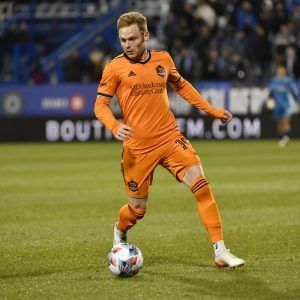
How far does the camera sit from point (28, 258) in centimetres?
836

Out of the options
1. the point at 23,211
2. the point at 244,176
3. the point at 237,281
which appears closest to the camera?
the point at 237,281

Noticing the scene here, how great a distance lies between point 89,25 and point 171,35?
14.7 ft

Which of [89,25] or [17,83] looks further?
[89,25]

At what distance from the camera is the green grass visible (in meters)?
6.90

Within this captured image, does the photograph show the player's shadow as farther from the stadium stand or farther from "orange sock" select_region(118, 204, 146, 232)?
the stadium stand

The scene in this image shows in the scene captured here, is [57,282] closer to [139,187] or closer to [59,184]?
[139,187]

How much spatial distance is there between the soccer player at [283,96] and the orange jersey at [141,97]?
1787 cm

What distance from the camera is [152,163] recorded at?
25.5 ft

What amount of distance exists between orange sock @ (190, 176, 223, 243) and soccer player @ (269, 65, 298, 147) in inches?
707

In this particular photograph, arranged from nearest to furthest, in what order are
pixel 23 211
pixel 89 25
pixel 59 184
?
pixel 23 211 → pixel 59 184 → pixel 89 25

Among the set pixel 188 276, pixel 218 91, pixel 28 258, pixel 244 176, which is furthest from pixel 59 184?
pixel 218 91

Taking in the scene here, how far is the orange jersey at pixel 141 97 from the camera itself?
7.68 m

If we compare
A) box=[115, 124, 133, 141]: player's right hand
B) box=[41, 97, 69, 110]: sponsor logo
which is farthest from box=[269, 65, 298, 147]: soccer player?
box=[115, 124, 133, 141]: player's right hand

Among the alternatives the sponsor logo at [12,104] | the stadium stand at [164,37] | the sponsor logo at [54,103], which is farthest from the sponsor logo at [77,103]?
the sponsor logo at [12,104]
